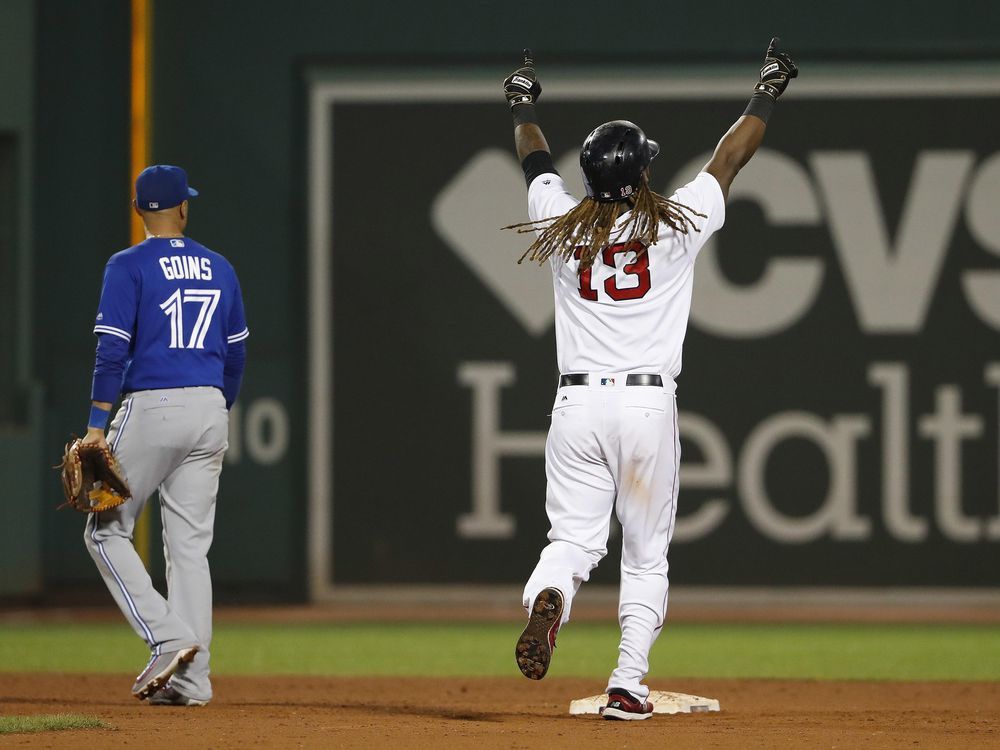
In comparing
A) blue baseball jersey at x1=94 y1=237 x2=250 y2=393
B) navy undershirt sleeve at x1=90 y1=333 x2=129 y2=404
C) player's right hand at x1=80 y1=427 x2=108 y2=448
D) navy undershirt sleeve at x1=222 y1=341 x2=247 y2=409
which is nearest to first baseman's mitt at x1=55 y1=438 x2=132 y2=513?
player's right hand at x1=80 y1=427 x2=108 y2=448

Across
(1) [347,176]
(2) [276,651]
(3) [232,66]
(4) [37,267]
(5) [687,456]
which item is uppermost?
(3) [232,66]

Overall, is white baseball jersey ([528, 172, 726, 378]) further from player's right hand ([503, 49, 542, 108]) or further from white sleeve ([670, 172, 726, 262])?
player's right hand ([503, 49, 542, 108])

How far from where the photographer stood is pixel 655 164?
37.4 ft

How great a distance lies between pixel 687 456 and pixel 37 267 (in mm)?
5139

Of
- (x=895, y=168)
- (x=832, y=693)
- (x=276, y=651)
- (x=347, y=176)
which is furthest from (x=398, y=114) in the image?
(x=832, y=693)

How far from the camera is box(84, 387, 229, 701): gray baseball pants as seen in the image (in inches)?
232

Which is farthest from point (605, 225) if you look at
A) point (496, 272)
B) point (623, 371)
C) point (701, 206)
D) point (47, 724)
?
point (496, 272)

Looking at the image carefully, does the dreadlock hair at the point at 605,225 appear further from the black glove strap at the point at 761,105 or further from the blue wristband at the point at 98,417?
the blue wristband at the point at 98,417

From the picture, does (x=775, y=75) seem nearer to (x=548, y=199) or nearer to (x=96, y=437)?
(x=548, y=199)

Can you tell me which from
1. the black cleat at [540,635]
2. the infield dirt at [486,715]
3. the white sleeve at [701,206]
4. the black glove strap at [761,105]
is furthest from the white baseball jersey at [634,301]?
the infield dirt at [486,715]

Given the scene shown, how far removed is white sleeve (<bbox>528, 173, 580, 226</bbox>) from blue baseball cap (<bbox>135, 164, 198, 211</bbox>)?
1508mm

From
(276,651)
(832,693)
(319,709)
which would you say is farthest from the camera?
(276,651)

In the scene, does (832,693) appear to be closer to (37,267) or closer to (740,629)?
(740,629)

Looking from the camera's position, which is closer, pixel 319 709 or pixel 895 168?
pixel 319 709
